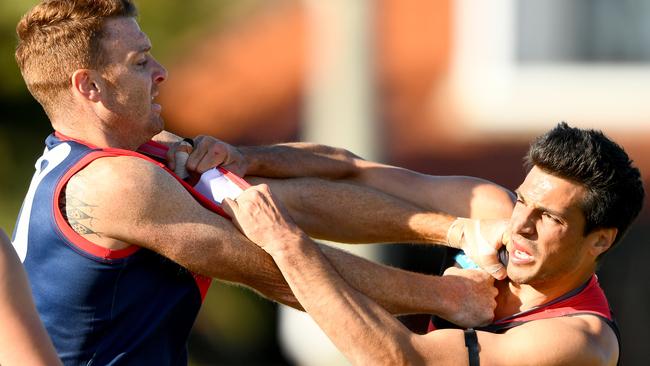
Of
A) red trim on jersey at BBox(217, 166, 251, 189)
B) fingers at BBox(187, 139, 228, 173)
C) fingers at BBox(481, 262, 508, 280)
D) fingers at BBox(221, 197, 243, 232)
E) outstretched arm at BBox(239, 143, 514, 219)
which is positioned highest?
fingers at BBox(187, 139, 228, 173)

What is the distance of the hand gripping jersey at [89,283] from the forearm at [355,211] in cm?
67

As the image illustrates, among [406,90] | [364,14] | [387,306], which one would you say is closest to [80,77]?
[387,306]

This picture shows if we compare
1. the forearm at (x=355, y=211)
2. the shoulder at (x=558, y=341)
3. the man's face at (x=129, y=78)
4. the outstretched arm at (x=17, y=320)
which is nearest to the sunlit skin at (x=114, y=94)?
the man's face at (x=129, y=78)

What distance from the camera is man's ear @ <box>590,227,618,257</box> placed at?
498 cm

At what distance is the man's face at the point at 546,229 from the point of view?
487 cm

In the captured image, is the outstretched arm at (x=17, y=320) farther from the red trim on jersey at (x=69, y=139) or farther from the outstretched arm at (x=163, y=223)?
the red trim on jersey at (x=69, y=139)

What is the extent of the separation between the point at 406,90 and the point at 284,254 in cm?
575

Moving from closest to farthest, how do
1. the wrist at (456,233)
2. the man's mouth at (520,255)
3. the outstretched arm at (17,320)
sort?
1. the outstretched arm at (17,320)
2. the man's mouth at (520,255)
3. the wrist at (456,233)

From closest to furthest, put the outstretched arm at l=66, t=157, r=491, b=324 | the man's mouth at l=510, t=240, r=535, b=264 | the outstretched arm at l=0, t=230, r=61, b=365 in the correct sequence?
the outstretched arm at l=0, t=230, r=61, b=365
the outstretched arm at l=66, t=157, r=491, b=324
the man's mouth at l=510, t=240, r=535, b=264

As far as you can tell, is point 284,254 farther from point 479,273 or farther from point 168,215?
point 479,273

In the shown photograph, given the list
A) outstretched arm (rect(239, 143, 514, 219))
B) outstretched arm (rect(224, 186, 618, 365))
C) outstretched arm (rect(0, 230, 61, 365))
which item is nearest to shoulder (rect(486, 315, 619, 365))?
Result: outstretched arm (rect(224, 186, 618, 365))

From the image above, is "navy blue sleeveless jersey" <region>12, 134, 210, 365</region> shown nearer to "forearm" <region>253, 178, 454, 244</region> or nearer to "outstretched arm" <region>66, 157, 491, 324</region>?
"outstretched arm" <region>66, 157, 491, 324</region>

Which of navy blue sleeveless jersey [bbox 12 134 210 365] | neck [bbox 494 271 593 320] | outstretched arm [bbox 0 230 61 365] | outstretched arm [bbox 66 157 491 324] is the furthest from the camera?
neck [bbox 494 271 593 320]

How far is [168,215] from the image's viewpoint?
182 inches
